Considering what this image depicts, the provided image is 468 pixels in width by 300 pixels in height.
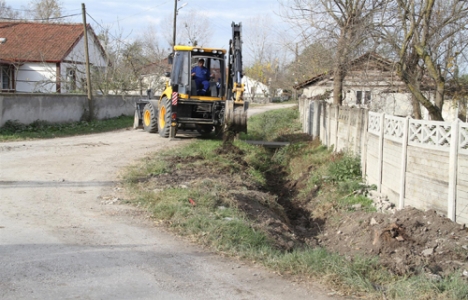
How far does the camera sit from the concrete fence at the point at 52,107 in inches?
776

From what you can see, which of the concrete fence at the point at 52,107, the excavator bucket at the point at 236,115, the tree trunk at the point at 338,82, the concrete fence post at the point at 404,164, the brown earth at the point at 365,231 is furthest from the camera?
the concrete fence at the point at 52,107

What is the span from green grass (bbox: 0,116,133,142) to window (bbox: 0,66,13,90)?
15090mm

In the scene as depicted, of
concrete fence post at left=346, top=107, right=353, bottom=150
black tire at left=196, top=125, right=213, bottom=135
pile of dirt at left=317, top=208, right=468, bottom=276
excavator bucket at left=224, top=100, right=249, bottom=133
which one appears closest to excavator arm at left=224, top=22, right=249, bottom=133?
excavator bucket at left=224, top=100, right=249, bottom=133

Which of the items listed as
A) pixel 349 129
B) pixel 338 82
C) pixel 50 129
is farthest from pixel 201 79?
pixel 50 129

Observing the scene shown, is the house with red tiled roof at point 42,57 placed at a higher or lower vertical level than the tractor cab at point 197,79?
higher

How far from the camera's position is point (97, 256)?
6418 millimetres

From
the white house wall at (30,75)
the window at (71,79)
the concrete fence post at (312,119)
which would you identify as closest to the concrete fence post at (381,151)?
the concrete fence post at (312,119)

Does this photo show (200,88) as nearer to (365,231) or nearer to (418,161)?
(418,161)

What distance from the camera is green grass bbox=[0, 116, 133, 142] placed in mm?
18942

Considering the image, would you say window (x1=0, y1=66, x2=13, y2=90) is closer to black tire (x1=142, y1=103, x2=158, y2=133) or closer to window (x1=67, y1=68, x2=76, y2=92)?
window (x1=67, y1=68, x2=76, y2=92)

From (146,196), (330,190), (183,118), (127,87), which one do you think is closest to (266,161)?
(183,118)

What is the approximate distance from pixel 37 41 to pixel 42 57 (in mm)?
3624

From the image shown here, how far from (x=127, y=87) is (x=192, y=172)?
22755 millimetres

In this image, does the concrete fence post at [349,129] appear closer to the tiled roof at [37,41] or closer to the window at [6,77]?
the tiled roof at [37,41]
